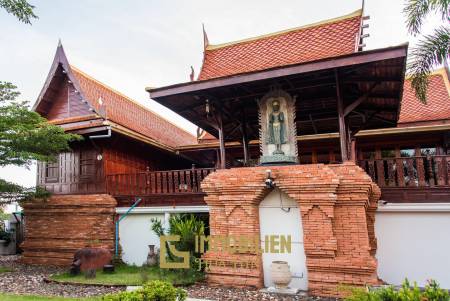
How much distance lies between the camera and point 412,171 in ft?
26.4

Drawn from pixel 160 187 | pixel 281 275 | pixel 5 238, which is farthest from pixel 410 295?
pixel 5 238

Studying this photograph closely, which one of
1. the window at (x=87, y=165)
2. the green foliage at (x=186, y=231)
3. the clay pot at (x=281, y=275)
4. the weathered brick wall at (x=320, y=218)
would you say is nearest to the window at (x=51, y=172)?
the window at (x=87, y=165)

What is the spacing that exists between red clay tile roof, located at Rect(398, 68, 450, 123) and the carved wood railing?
3.49 metres

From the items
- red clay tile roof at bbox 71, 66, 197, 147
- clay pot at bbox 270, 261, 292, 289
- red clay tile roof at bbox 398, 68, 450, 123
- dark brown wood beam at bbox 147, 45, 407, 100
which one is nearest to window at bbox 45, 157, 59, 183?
red clay tile roof at bbox 71, 66, 197, 147

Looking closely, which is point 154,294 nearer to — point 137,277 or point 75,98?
point 137,277

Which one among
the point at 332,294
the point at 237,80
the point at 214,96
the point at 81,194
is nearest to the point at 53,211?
the point at 81,194

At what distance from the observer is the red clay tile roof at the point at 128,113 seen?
11.5m

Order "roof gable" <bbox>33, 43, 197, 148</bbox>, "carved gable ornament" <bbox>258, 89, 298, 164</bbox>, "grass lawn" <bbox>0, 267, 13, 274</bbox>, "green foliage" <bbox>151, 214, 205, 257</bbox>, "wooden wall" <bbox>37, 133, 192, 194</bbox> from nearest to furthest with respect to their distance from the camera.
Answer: "carved gable ornament" <bbox>258, 89, 298, 164</bbox> < "green foliage" <bbox>151, 214, 205, 257</bbox> < "grass lawn" <bbox>0, 267, 13, 274</bbox> < "wooden wall" <bbox>37, 133, 192, 194</bbox> < "roof gable" <bbox>33, 43, 197, 148</bbox>

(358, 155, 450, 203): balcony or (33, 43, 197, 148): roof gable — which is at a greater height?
(33, 43, 197, 148): roof gable

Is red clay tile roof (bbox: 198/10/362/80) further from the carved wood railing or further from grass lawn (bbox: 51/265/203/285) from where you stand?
grass lawn (bbox: 51/265/203/285)

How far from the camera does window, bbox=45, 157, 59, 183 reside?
11.3 meters

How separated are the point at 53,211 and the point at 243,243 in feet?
21.7

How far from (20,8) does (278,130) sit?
585cm

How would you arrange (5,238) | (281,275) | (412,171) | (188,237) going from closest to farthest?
(281,275) < (412,171) < (188,237) < (5,238)
